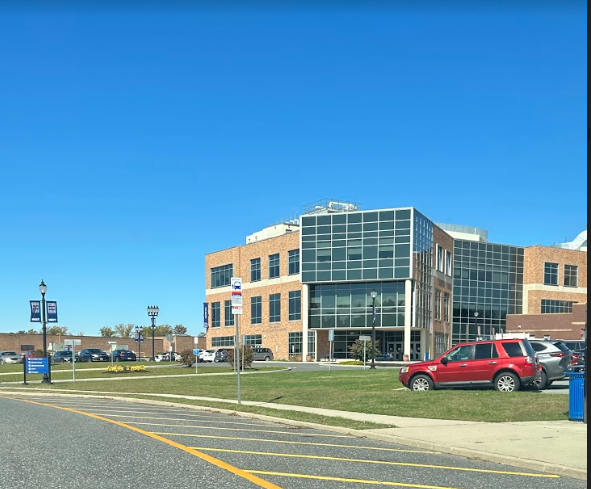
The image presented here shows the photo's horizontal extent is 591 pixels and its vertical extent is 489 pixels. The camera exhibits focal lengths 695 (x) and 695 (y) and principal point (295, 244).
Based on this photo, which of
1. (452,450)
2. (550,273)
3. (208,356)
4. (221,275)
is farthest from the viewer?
(221,275)

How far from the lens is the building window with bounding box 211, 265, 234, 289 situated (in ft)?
303

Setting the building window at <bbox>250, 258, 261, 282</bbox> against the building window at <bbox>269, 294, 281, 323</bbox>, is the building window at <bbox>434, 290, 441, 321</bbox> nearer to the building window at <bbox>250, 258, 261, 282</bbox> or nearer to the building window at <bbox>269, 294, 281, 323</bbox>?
the building window at <bbox>269, 294, 281, 323</bbox>

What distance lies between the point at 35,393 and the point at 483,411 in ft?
65.7

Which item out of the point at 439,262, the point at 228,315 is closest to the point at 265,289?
the point at 228,315

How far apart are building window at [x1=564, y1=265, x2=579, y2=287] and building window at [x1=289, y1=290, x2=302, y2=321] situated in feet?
132

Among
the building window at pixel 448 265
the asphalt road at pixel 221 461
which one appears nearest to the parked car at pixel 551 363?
the asphalt road at pixel 221 461

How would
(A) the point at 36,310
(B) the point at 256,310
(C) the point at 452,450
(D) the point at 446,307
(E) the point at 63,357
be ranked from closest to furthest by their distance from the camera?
(C) the point at 452,450 < (A) the point at 36,310 < (E) the point at 63,357 < (D) the point at 446,307 < (B) the point at 256,310

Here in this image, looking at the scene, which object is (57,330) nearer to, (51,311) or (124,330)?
(124,330)

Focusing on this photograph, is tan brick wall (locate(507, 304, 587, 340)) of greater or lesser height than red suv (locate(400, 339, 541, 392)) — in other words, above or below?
below

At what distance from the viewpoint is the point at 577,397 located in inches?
557

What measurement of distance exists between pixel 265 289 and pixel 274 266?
3448 mm

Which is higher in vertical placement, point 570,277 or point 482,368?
point 570,277

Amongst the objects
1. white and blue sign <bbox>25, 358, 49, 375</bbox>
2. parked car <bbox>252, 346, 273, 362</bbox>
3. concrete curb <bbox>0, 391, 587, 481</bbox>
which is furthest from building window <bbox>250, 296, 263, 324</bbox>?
concrete curb <bbox>0, 391, 587, 481</bbox>

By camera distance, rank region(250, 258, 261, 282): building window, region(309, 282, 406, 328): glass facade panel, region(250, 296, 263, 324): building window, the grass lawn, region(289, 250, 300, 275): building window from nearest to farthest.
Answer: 1. the grass lawn
2. region(309, 282, 406, 328): glass facade panel
3. region(289, 250, 300, 275): building window
4. region(250, 296, 263, 324): building window
5. region(250, 258, 261, 282): building window
